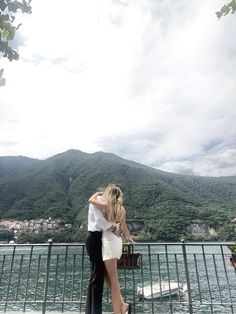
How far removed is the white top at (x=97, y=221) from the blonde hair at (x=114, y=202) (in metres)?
0.08

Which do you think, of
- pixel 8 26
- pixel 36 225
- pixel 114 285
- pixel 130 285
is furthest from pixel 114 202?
pixel 36 225

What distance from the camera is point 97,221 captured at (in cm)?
393

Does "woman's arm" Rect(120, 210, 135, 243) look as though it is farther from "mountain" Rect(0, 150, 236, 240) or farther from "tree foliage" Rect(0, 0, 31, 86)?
"mountain" Rect(0, 150, 236, 240)

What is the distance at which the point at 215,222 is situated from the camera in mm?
104562

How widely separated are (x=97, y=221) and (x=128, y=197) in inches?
4891

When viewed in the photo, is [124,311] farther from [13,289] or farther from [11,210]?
[11,210]

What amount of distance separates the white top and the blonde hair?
0.08 metres

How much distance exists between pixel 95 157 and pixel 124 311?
19604 cm

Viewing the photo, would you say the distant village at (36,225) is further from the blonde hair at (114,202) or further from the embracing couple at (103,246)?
the blonde hair at (114,202)

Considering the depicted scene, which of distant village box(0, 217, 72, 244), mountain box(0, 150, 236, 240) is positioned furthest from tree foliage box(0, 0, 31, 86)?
distant village box(0, 217, 72, 244)

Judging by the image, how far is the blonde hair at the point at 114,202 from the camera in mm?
3902

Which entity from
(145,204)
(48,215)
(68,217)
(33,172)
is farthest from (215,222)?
(33,172)

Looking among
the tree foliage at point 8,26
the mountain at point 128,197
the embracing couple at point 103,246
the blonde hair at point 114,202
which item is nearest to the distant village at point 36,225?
the mountain at point 128,197

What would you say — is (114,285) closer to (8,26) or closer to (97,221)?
(97,221)
